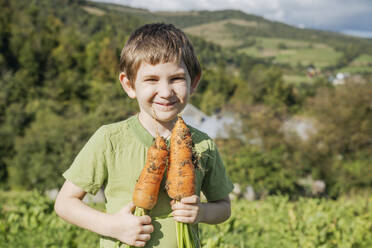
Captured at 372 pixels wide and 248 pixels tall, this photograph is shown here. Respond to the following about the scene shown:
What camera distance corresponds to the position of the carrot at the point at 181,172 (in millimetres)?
1513

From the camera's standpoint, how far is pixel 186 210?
1495mm

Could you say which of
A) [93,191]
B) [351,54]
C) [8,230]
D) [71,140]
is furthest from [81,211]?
[351,54]

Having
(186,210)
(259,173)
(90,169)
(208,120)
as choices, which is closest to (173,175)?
(186,210)

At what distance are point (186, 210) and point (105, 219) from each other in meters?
0.39

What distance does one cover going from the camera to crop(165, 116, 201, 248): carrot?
151cm

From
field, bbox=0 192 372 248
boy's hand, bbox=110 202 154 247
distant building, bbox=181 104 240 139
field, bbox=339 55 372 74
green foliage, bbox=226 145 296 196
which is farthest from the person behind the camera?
field, bbox=339 55 372 74

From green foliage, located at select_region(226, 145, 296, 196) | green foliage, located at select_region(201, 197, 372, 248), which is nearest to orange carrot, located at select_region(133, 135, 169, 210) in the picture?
green foliage, located at select_region(201, 197, 372, 248)

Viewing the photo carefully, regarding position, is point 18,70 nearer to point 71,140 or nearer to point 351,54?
point 71,140

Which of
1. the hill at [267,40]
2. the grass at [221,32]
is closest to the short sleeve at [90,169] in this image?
the hill at [267,40]

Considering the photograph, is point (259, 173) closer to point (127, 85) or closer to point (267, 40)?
point (127, 85)

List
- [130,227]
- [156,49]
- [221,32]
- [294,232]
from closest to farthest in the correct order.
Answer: [130,227] → [156,49] → [294,232] → [221,32]

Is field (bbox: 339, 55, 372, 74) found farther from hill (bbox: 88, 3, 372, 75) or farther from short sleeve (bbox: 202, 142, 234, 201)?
A: short sleeve (bbox: 202, 142, 234, 201)

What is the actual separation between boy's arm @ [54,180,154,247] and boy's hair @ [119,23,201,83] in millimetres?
653

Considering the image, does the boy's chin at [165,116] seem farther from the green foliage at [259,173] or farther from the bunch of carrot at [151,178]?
the green foliage at [259,173]
